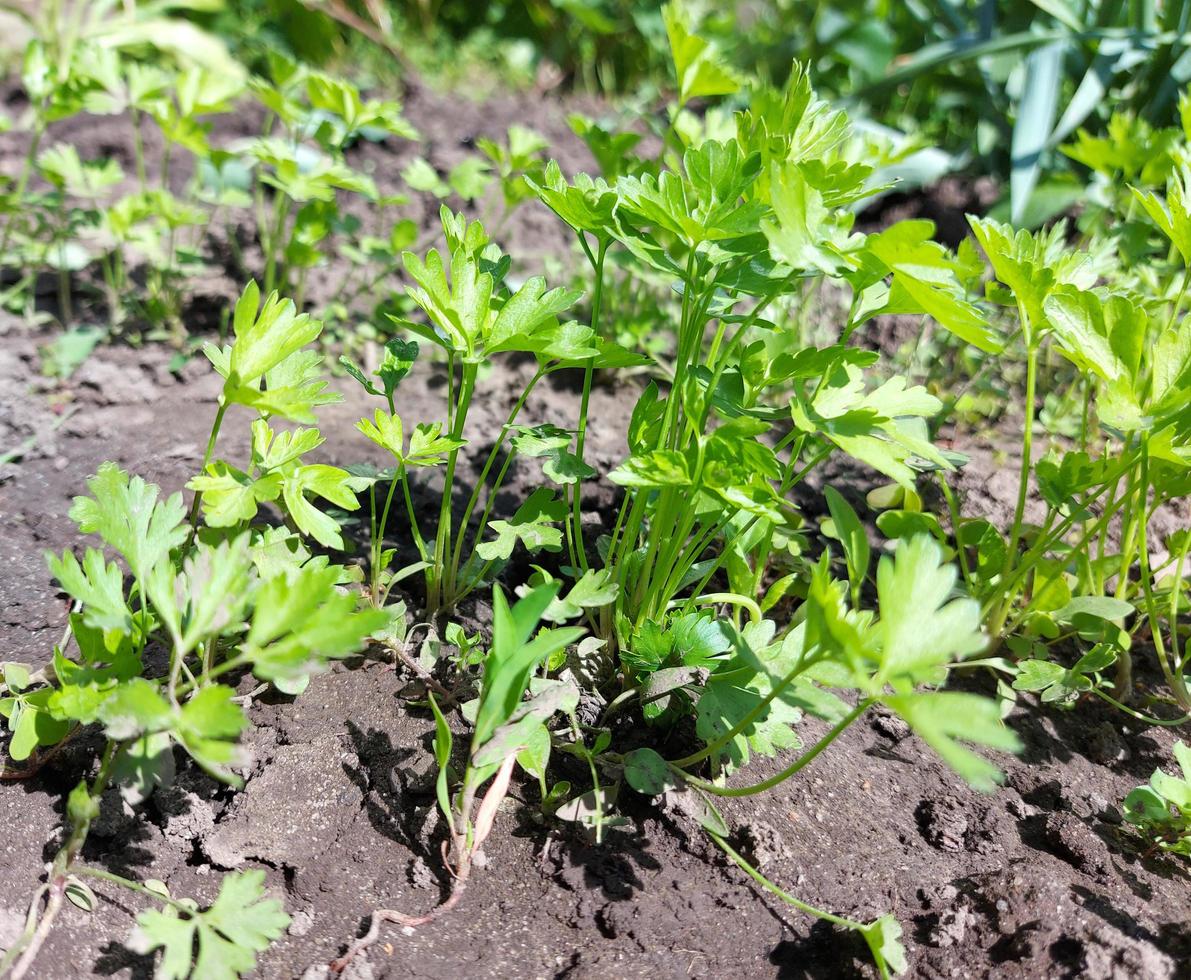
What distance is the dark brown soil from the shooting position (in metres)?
1.06

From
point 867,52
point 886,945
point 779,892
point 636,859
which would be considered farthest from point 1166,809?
point 867,52

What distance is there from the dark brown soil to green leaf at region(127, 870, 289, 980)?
84 millimetres

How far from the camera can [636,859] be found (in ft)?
3.86

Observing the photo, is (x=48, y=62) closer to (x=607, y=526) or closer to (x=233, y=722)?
(x=607, y=526)

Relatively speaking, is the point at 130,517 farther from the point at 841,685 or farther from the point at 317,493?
the point at 841,685

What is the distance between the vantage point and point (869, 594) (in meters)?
1.62

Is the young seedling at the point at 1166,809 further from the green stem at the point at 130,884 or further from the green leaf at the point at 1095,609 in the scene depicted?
the green stem at the point at 130,884

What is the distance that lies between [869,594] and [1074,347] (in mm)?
575

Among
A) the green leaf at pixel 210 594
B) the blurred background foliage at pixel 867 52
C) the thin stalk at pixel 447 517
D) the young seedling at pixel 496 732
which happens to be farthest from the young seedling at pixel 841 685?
the blurred background foliage at pixel 867 52

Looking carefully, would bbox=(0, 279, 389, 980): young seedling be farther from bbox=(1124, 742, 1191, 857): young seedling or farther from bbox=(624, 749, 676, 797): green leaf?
bbox=(1124, 742, 1191, 857): young seedling

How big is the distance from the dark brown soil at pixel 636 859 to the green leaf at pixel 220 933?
8 cm

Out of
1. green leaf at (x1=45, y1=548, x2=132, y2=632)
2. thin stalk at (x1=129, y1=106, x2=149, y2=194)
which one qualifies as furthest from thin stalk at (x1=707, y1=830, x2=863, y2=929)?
thin stalk at (x1=129, y1=106, x2=149, y2=194)

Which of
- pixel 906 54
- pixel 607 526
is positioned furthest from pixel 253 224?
pixel 906 54

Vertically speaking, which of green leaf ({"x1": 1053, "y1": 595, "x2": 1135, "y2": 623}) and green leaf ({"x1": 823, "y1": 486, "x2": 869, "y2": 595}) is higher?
green leaf ({"x1": 823, "y1": 486, "x2": 869, "y2": 595})
